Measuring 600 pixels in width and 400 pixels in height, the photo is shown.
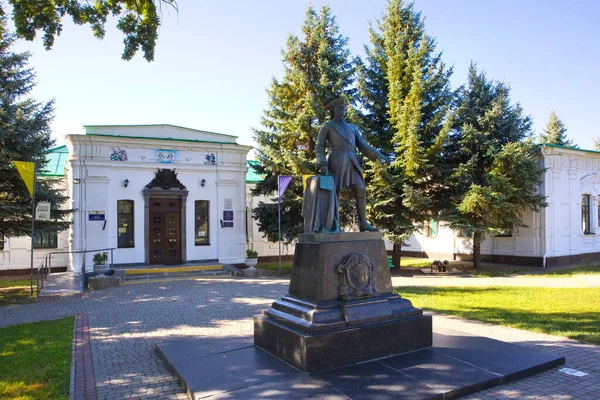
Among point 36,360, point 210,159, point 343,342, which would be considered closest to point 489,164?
point 210,159

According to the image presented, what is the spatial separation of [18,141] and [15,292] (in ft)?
16.5

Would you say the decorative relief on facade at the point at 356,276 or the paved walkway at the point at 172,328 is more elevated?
the decorative relief on facade at the point at 356,276

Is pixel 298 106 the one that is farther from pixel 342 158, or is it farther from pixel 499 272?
pixel 342 158

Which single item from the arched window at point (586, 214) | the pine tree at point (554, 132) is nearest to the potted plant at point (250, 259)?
the arched window at point (586, 214)

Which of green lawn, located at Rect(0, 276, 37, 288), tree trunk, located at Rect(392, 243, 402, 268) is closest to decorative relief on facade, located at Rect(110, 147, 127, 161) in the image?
green lawn, located at Rect(0, 276, 37, 288)

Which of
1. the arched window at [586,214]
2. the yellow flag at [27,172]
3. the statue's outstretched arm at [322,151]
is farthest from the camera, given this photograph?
the arched window at [586,214]

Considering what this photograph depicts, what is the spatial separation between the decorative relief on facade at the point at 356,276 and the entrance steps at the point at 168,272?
12102 millimetres

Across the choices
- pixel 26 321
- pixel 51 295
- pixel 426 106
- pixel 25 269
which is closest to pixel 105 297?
pixel 51 295

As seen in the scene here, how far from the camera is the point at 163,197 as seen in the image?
18.6 meters

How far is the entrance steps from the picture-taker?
1627 centimetres

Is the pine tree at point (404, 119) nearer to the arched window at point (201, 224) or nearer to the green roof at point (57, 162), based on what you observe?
the arched window at point (201, 224)

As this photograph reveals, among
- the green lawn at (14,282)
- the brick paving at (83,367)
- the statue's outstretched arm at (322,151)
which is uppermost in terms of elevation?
the statue's outstretched arm at (322,151)

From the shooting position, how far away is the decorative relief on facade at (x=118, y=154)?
17.7 meters

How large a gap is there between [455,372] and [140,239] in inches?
611
